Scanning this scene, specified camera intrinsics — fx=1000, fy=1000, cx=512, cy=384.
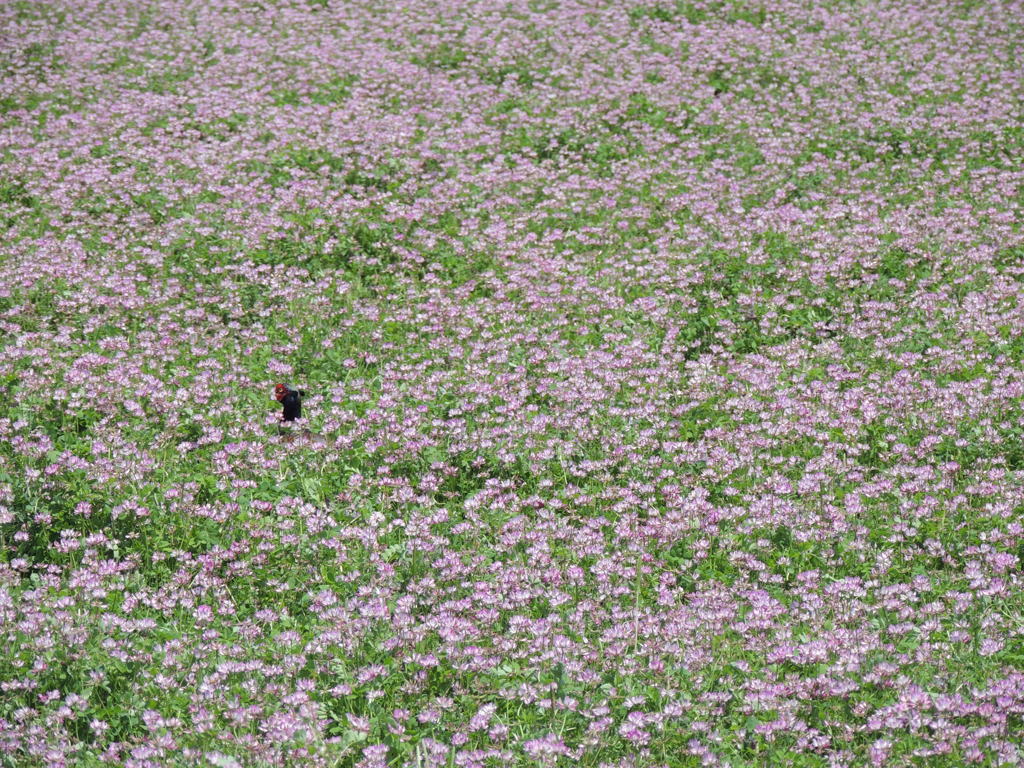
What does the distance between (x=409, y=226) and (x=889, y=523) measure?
22.0ft

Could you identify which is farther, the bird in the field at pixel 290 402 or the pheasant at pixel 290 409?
the bird in the field at pixel 290 402

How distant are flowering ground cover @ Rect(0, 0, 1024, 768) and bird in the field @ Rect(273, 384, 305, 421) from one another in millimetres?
154

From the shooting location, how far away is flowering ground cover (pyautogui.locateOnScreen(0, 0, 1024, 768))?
510 cm

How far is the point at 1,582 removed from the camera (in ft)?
19.4

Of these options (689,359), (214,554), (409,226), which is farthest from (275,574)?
(409,226)

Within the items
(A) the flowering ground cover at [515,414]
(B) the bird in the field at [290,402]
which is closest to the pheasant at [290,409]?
(B) the bird in the field at [290,402]

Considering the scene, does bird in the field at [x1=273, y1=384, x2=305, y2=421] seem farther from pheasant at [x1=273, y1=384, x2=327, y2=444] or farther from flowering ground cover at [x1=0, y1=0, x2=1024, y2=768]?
flowering ground cover at [x1=0, y1=0, x2=1024, y2=768]

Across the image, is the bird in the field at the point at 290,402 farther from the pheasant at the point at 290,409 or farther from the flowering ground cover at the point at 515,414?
the flowering ground cover at the point at 515,414

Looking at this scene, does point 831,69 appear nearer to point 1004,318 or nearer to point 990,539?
point 1004,318

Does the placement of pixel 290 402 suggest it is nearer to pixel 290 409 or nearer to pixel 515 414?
pixel 290 409

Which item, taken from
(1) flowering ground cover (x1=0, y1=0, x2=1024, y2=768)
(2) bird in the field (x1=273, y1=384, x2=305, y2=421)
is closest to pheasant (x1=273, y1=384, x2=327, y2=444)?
(2) bird in the field (x1=273, y1=384, x2=305, y2=421)

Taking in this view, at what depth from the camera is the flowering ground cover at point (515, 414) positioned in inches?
201

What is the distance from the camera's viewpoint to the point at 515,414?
8.07 meters

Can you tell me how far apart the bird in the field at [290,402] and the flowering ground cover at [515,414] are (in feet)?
0.51
